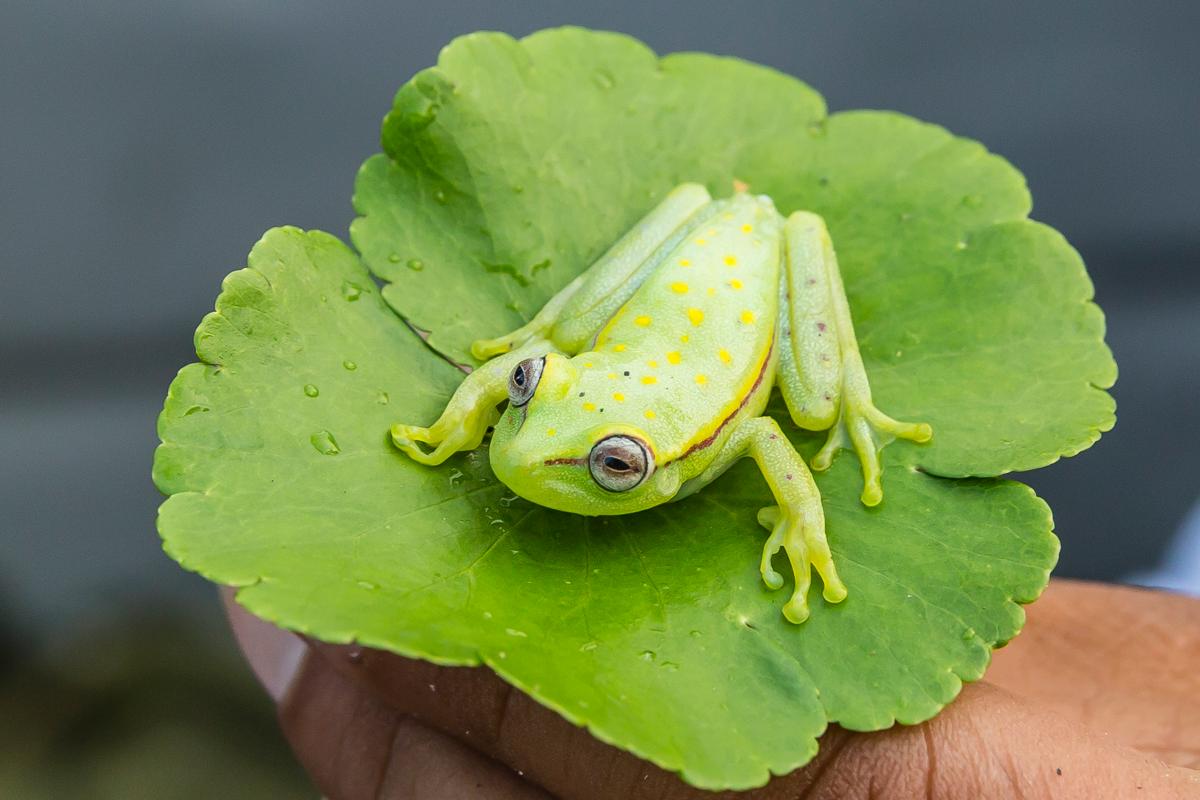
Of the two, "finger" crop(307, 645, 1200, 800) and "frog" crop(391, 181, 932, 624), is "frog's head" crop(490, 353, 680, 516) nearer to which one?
"frog" crop(391, 181, 932, 624)

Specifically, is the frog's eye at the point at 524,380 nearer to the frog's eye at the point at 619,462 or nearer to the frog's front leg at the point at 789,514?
the frog's eye at the point at 619,462

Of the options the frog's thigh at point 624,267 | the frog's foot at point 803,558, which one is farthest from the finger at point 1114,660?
the frog's thigh at point 624,267

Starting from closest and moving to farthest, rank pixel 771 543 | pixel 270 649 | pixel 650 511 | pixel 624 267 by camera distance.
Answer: pixel 771 543, pixel 650 511, pixel 624 267, pixel 270 649

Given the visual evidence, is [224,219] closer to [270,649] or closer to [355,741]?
[270,649]

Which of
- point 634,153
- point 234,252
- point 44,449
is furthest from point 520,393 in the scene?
point 44,449

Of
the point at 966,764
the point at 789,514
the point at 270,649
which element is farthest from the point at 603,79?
the point at 270,649

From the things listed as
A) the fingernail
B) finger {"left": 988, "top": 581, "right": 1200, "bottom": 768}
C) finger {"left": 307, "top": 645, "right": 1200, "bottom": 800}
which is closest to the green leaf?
finger {"left": 307, "top": 645, "right": 1200, "bottom": 800}
